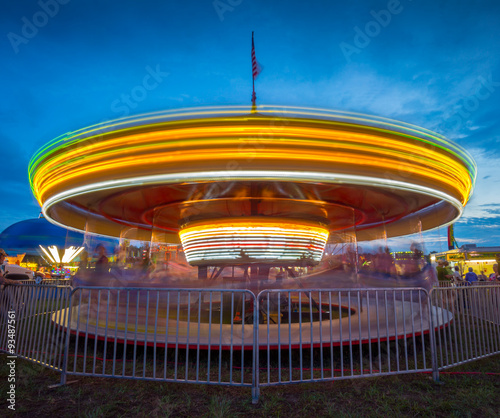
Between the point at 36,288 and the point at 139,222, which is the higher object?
the point at 139,222

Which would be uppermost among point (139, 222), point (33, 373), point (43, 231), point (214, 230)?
point (43, 231)

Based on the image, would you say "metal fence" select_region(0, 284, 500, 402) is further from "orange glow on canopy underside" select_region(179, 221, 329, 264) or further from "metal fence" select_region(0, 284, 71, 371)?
"orange glow on canopy underside" select_region(179, 221, 329, 264)

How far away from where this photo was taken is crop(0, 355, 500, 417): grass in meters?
2.98

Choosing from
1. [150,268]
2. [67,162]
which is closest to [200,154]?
[67,162]

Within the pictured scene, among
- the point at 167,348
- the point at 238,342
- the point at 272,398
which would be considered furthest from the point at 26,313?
the point at 272,398

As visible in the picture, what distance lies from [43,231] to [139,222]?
52408mm

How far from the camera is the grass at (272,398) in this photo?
2.98 m

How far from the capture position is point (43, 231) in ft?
175

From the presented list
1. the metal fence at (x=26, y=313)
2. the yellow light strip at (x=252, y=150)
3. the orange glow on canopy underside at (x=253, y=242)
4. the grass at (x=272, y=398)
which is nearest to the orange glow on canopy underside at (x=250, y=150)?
the yellow light strip at (x=252, y=150)

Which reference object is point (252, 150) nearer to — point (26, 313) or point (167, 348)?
point (167, 348)

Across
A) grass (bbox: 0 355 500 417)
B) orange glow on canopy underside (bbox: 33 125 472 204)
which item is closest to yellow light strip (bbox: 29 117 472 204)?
orange glow on canopy underside (bbox: 33 125 472 204)

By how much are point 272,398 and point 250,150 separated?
2.85 metres

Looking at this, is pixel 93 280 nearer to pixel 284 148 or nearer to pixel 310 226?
pixel 310 226

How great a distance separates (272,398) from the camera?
10.6 ft
